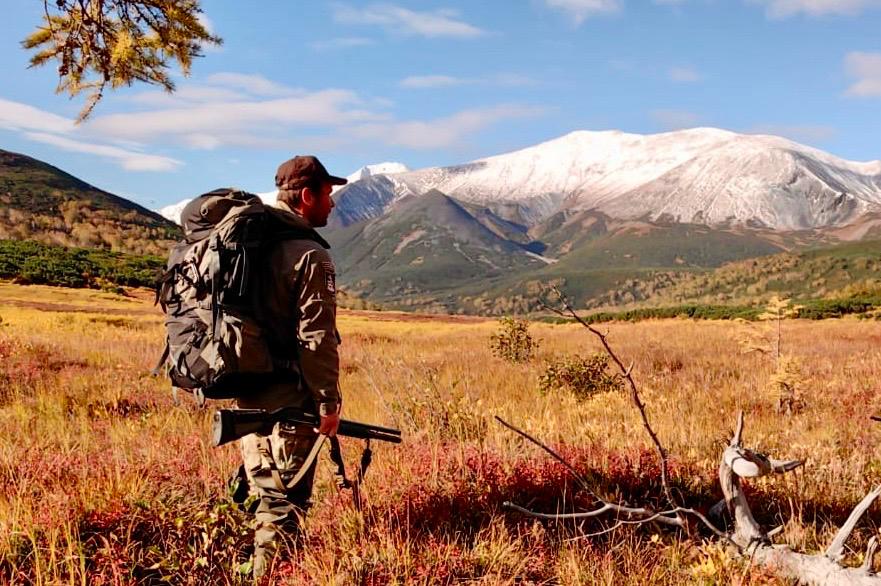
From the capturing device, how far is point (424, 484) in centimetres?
371

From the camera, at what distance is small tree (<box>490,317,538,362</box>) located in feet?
44.0

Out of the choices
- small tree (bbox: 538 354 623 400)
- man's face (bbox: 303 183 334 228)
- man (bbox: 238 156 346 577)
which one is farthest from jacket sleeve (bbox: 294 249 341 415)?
small tree (bbox: 538 354 623 400)

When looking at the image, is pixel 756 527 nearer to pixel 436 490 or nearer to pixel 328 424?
pixel 436 490

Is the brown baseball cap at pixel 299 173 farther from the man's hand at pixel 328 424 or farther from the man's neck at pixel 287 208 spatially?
the man's hand at pixel 328 424

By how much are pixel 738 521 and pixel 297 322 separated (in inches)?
97.6

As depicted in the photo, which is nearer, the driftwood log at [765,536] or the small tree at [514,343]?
the driftwood log at [765,536]

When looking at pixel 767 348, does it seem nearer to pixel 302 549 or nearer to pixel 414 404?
pixel 414 404

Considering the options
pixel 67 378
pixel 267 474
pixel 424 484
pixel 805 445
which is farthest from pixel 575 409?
pixel 67 378

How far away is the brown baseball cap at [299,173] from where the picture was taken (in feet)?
10.5

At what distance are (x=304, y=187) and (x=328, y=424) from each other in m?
1.24

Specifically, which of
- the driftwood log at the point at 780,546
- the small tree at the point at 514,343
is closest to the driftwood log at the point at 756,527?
the driftwood log at the point at 780,546

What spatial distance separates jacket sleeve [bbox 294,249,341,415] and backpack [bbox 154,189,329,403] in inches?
5.7

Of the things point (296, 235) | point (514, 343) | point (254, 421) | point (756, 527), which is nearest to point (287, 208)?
point (296, 235)

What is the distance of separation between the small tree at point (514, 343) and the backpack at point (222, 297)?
1040 cm
